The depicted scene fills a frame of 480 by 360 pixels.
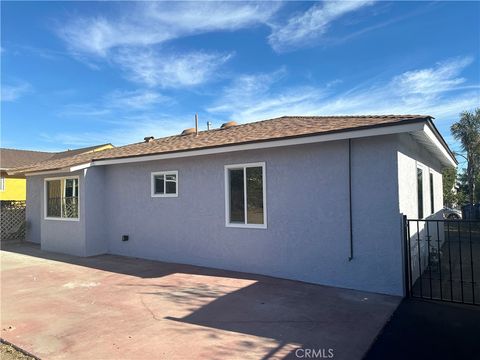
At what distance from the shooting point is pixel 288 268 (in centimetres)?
783

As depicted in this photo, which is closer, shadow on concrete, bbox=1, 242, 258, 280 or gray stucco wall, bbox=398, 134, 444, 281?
gray stucco wall, bbox=398, 134, 444, 281

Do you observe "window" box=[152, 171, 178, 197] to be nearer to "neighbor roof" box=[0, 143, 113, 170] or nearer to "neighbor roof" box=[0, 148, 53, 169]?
"neighbor roof" box=[0, 143, 113, 170]

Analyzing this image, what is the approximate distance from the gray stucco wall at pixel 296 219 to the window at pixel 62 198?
9.13 feet

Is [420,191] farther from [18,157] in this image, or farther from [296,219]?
[18,157]

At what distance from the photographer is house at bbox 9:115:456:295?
6.69m

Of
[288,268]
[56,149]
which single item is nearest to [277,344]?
[288,268]

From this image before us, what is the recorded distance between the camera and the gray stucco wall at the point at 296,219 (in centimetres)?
668

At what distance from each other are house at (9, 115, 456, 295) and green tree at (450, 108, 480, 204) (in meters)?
25.3

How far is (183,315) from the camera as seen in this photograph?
558 cm

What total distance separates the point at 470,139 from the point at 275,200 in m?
32.6

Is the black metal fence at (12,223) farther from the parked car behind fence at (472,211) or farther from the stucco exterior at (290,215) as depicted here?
the parked car behind fence at (472,211)

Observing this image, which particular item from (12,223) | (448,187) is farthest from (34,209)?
(448,187)

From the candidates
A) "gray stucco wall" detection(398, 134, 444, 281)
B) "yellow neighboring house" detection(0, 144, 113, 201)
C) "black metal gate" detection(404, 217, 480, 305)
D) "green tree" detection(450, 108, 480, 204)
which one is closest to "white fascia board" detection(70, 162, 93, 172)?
"gray stucco wall" detection(398, 134, 444, 281)

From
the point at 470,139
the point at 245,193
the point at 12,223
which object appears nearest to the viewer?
the point at 245,193
